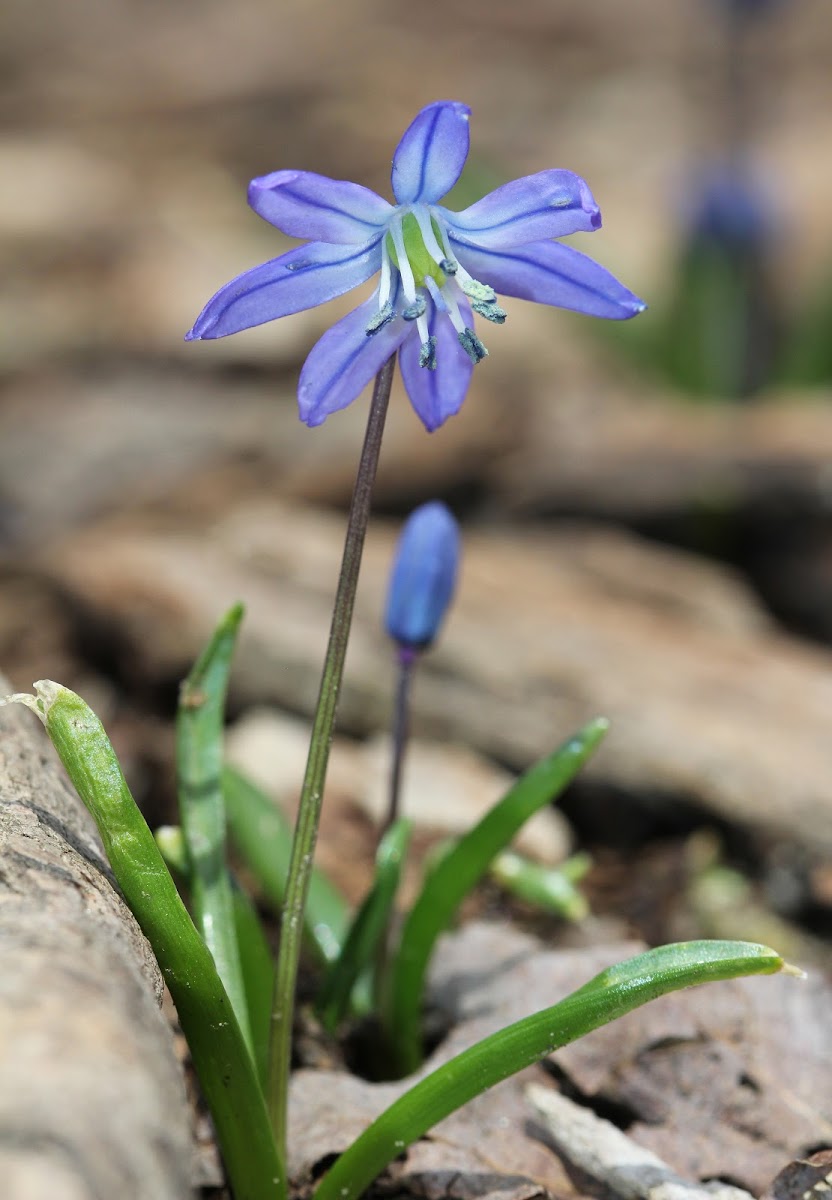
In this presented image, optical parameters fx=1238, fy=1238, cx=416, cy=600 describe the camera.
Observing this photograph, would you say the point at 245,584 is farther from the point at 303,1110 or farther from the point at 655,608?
the point at 303,1110

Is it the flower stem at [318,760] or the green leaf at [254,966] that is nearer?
the flower stem at [318,760]

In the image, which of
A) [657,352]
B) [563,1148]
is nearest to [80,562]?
[563,1148]

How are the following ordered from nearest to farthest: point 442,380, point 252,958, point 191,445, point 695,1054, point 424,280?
1. point 424,280
2. point 442,380
3. point 252,958
4. point 695,1054
5. point 191,445

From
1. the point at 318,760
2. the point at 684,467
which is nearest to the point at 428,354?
the point at 318,760

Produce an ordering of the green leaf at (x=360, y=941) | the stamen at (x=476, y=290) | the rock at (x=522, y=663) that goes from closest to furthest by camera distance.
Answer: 1. the stamen at (x=476, y=290)
2. the green leaf at (x=360, y=941)
3. the rock at (x=522, y=663)

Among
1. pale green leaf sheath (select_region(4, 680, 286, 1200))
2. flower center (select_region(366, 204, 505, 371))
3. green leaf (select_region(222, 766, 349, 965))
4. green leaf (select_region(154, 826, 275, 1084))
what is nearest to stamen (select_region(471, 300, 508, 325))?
flower center (select_region(366, 204, 505, 371))

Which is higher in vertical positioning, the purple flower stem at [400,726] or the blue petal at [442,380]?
the blue petal at [442,380]

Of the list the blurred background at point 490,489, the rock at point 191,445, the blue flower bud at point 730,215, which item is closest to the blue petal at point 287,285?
the blurred background at point 490,489

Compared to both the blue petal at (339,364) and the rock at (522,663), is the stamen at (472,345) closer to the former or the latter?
the blue petal at (339,364)

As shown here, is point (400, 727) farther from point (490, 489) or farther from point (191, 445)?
point (191, 445)
